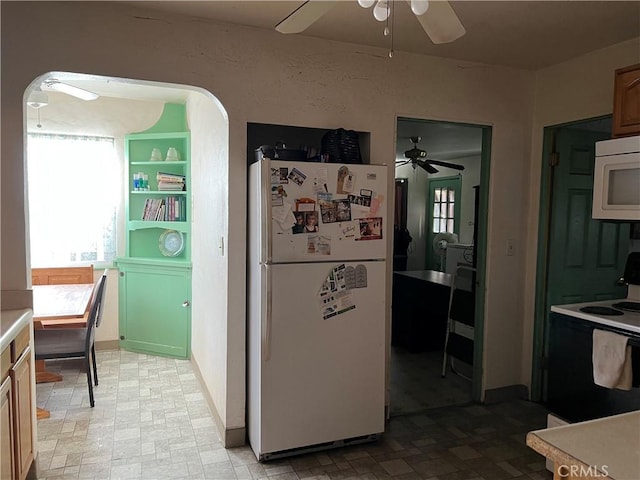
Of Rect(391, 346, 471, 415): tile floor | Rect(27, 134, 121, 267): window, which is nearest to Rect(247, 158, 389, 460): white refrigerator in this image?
Rect(391, 346, 471, 415): tile floor

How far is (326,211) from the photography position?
8.36 ft

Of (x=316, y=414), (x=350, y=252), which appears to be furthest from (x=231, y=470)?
(x=350, y=252)

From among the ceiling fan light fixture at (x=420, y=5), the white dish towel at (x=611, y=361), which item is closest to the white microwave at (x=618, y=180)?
the white dish towel at (x=611, y=361)

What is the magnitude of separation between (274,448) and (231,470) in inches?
10.0

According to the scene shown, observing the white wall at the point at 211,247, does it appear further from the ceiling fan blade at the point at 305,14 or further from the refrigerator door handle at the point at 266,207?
→ the ceiling fan blade at the point at 305,14

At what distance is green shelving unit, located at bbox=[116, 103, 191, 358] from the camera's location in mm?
4441

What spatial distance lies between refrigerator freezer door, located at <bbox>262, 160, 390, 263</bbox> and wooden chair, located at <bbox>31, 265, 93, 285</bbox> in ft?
9.03

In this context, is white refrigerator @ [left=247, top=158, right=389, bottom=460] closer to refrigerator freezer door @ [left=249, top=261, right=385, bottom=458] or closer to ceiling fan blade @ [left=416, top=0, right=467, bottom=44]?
refrigerator freezer door @ [left=249, top=261, right=385, bottom=458]

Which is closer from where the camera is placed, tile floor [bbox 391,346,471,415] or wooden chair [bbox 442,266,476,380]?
tile floor [bbox 391,346,471,415]

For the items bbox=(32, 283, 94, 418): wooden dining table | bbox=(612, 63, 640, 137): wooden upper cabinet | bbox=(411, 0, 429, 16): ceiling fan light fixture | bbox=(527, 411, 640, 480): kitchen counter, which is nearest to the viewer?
bbox=(527, 411, 640, 480): kitchen counter

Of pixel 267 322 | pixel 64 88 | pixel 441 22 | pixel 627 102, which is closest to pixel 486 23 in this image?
pixel 627 102

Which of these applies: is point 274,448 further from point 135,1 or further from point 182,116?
point 182,116

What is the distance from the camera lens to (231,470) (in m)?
2.49

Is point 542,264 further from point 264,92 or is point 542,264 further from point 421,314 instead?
point 264,92
